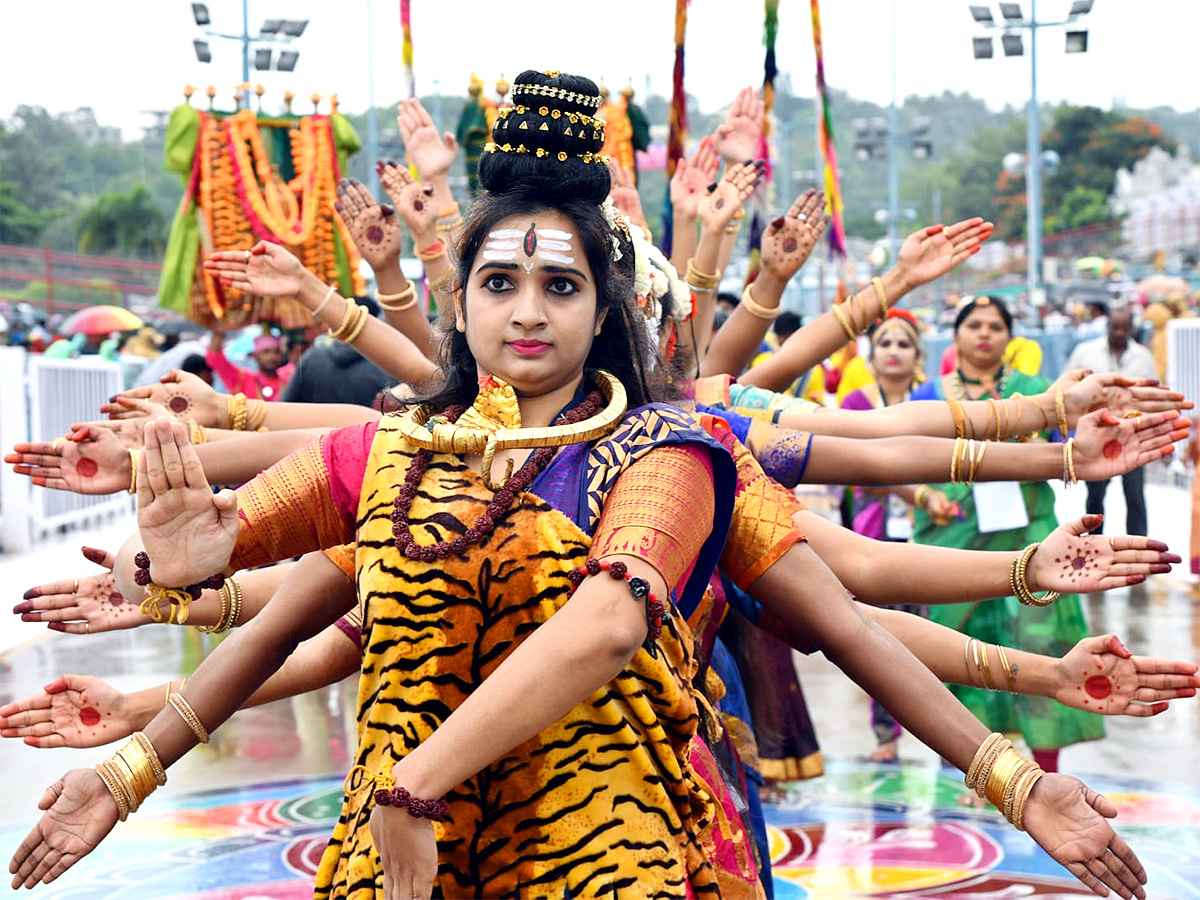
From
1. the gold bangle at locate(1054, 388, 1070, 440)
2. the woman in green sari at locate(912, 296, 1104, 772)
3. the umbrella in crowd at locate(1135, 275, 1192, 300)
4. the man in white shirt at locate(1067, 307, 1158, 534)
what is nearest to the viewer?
the gold bangle at locate(1054, 388, 1070, 440)

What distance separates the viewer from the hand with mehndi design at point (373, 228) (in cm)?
430

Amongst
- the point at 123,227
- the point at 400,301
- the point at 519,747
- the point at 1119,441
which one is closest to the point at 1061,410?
the point at 1119,441

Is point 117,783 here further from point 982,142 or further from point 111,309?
point 982,142

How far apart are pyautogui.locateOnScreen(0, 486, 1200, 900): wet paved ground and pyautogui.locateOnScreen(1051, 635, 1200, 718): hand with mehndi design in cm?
195

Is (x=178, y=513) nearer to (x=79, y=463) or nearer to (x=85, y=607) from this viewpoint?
(x=79, y=463)

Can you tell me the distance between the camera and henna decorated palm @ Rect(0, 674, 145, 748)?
8.91ft

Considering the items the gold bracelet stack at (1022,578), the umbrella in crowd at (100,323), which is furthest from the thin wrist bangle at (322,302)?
the umbrella in crowd at (100,323)

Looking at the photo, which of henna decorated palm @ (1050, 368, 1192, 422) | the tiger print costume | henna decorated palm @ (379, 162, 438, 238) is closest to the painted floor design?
henna decorated palm @ (1050, 368, 1192, 422)

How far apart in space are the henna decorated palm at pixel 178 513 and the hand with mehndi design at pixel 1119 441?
1.90m

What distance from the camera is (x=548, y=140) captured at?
231 centimetres

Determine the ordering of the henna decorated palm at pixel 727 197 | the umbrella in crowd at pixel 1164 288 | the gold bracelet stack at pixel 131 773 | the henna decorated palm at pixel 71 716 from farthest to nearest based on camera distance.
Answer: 1. the umbrella in crowd at pixel 1164 288
2. the henna decorated palm at pixel 727 197
3. the henna decorated palm at pixel 71 716
4. the gold bracelet stack at pixel 131 773

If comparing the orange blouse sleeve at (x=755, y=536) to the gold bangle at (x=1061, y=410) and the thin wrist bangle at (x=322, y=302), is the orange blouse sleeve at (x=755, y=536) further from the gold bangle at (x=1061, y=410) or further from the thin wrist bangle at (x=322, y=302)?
the thin wrist bangle at (x=322, y=302)

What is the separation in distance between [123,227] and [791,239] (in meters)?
49.1

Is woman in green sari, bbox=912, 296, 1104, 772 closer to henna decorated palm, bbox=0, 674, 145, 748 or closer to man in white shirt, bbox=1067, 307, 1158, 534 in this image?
henna decorated palm, bbox=0, 674, 145, 748
